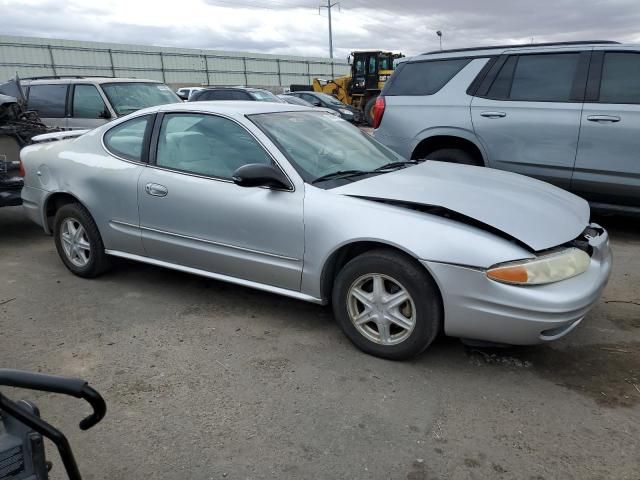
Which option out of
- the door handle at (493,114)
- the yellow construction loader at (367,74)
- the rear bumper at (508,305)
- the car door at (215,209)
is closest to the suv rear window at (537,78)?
the door handle at (493,114)

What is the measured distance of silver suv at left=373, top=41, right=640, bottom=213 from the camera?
5184mm

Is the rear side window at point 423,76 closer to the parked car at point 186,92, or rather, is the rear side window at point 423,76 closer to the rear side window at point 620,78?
the rear side window at point 620,78

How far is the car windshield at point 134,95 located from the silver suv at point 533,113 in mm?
4235

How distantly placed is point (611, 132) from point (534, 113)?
757 millimetres

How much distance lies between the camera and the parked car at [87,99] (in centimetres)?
841

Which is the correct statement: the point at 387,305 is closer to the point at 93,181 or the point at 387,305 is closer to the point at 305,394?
the point at 305,394

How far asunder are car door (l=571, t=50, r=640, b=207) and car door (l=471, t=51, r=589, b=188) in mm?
98

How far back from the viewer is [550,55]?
18.4ft

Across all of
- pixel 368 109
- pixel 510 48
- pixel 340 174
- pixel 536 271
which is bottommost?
pixel 368 109

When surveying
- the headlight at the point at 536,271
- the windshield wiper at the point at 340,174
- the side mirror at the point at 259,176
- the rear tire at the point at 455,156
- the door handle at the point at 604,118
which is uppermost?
the door handle at the point at 604,118

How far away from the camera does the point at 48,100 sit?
29.3ft

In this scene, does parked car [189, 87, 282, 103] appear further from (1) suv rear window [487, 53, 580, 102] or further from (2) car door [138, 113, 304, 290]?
(2) car door [138, 113, 304, 290]

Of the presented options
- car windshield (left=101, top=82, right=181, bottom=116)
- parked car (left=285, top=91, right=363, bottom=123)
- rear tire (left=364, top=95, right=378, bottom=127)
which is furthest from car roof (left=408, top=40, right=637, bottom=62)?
rear tire (left=364, top=95, right=378, bottom=127)

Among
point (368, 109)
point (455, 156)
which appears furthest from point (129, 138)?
point (368, 109)
